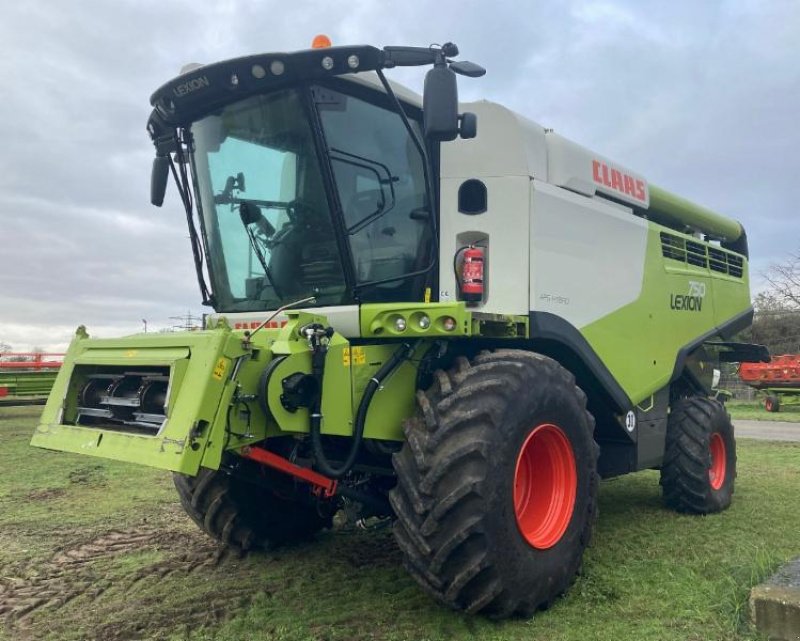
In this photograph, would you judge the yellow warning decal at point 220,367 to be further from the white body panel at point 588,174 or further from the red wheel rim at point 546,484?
the white body panel at point 588,174

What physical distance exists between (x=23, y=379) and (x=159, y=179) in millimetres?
14821

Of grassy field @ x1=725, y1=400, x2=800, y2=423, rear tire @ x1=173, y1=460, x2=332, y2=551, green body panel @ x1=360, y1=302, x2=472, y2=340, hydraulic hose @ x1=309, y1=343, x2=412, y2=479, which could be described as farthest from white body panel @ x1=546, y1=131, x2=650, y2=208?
grassy field @ x1=725, y1=400, x2=800, y2=423

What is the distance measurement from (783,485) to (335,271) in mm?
5810

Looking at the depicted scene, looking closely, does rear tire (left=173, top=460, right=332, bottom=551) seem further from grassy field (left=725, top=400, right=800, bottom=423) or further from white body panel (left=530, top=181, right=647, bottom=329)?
grassy field (left=725, top=400, right=800, bottom=423)

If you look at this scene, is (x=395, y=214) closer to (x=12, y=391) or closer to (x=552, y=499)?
(x=552, y=499)

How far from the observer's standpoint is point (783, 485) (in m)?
7.35

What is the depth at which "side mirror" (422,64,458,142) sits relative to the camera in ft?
11.5

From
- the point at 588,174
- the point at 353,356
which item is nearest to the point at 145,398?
the point at 353,356

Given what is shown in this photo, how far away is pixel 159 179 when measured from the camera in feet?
15.3

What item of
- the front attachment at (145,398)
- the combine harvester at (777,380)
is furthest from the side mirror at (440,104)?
the combine harvester at (777,380)

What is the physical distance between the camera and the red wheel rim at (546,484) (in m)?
3.91

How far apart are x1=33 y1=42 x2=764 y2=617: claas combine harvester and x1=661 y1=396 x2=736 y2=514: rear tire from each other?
71cm

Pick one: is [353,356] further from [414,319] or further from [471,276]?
[471,276]

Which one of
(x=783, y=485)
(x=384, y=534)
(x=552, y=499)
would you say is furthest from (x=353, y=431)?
(x=783, y=485)
